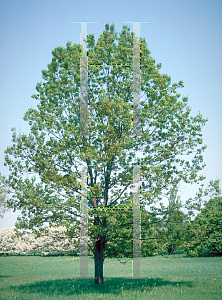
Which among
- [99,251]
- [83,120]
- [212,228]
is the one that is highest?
[83,120]

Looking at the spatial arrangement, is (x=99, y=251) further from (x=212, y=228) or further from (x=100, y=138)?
(x=212, y=228)

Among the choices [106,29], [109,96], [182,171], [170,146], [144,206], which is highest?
[106,29]

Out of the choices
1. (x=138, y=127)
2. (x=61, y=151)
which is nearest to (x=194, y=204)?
(x=138, y=127)

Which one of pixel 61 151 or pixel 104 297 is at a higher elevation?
pixel 61 151

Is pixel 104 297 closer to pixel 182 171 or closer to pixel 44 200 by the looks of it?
pixel 44 200

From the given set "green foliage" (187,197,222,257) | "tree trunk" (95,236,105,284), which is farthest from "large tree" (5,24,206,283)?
"green foliage" (187,197,222,257)

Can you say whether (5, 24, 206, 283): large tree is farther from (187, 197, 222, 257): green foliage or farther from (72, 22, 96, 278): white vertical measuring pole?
(187, 197, 222, 257): green foliage

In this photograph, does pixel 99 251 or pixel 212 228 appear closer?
pixel 99 251

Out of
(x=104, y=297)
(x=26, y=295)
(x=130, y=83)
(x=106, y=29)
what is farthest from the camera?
(x=106, y=29)

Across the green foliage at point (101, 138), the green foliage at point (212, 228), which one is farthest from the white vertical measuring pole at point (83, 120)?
the green foliage at point (212, 228)

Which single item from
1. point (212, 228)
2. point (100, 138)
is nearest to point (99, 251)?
point (100, 138)

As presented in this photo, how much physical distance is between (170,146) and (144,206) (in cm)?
265

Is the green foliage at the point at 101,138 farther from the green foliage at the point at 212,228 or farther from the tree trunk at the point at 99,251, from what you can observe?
the green foliage at the point at 212,228

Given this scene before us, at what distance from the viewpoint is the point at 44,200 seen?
437 inches
